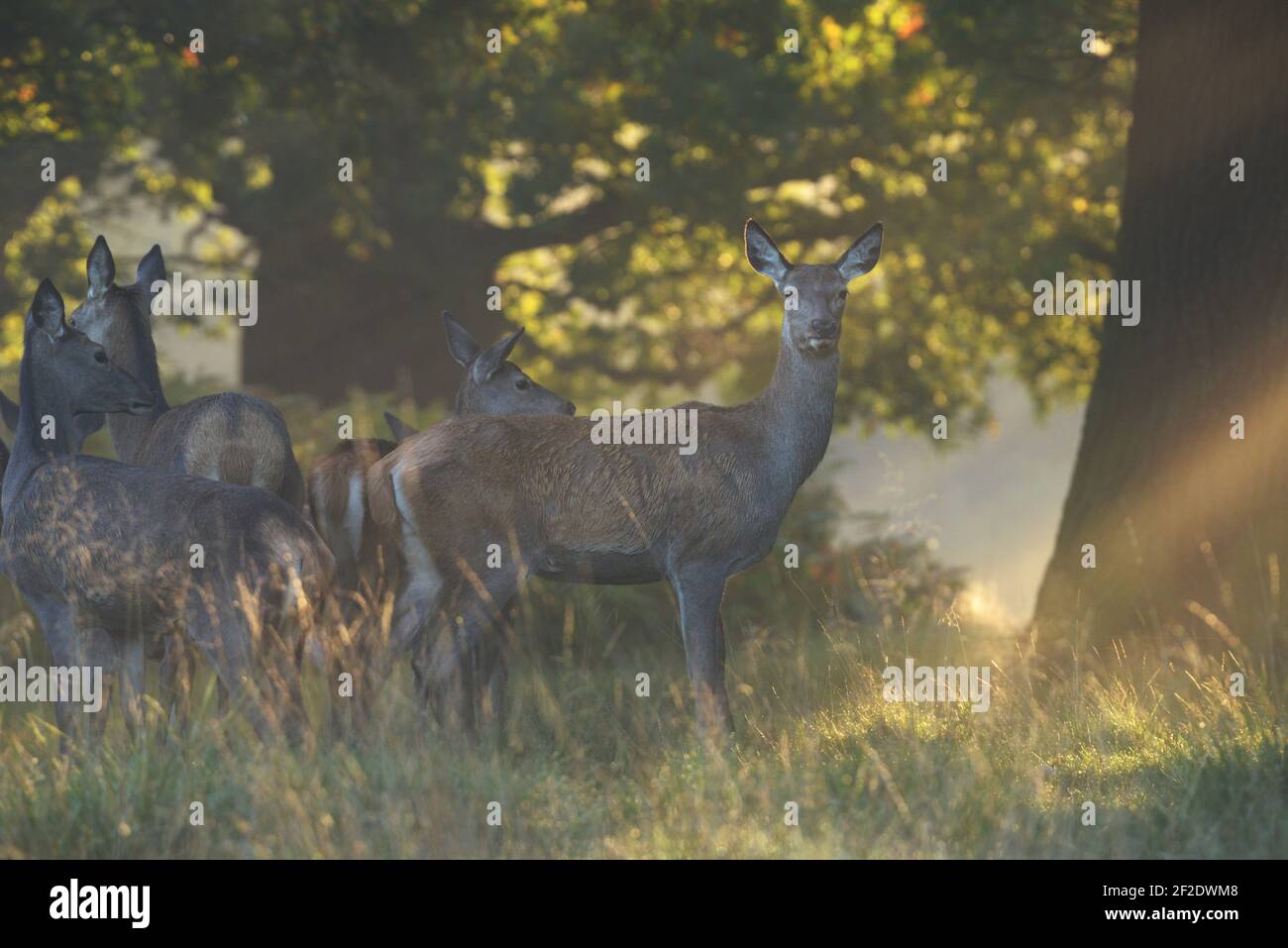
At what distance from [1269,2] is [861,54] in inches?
394

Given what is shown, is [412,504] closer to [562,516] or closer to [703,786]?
[562,516]

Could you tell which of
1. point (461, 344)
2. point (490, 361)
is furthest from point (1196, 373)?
point (461, 344)

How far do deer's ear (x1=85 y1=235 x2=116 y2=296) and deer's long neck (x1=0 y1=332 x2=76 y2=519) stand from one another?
0.79 metres

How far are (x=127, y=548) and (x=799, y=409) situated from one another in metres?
3.61

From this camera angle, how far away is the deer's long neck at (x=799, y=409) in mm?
8625

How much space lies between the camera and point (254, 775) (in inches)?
245

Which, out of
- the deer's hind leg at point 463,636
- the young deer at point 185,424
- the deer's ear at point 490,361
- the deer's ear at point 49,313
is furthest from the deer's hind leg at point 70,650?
the deer's ear at point 490,361

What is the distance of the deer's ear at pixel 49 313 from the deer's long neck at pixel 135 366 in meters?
0.97

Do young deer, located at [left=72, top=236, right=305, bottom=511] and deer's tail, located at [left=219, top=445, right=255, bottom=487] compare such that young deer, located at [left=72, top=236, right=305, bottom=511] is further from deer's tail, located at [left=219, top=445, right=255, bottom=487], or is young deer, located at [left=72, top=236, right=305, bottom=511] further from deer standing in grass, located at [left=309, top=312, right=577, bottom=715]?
deer standing in grass, located at [left=309, top=312, right=577, bottom=715]

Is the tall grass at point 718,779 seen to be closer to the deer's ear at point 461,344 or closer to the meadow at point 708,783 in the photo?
the meadow at point 708,783

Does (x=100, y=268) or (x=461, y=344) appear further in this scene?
(x=461, y=344)

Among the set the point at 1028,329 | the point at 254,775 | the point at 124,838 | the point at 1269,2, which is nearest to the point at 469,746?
the point at 254,775

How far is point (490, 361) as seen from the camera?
1019 centimetres

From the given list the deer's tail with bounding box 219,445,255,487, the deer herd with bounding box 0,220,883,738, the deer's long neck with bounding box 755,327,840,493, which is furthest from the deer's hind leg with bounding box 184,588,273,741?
the deer's long neck with bounding box 755,327,840,493
